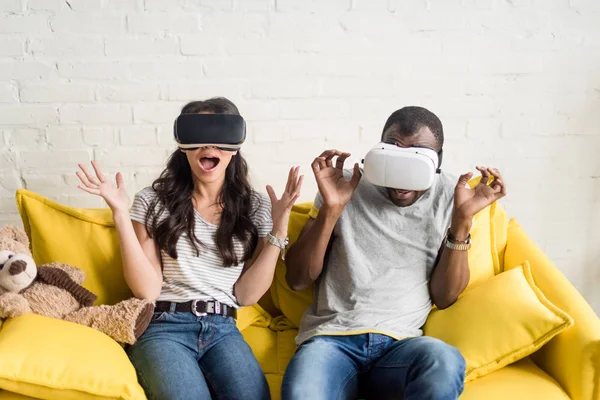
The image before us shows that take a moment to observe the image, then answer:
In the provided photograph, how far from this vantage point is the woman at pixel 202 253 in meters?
1.78

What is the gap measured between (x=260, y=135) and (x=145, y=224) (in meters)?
0.71

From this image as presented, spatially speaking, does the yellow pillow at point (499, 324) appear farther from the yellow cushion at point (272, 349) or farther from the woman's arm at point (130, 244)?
the woman's arm at point (130, 244)

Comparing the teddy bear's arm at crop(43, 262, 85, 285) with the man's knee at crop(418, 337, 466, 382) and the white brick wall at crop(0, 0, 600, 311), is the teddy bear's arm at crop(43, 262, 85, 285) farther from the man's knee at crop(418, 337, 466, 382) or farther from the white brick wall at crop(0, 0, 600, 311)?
the man's knee at crop(418, 337, 466, 382)

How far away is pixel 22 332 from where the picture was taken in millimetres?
1616

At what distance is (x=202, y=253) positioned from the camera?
194 cm


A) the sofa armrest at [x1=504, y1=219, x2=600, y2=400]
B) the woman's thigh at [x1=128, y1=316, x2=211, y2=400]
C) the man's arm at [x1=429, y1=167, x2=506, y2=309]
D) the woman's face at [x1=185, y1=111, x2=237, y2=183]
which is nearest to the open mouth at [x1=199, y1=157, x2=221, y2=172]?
the woman's face at [x1=185, y1=111, x2=237, y2=183]

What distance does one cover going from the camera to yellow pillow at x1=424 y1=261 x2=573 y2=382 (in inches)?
70.1

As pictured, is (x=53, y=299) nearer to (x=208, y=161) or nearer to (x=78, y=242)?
(x=78, y=242)

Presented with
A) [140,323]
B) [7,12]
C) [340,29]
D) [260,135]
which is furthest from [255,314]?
[7,12]

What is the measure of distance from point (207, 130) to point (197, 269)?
17.0 inches

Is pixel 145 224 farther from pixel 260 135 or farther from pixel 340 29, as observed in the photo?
pixel 340 29

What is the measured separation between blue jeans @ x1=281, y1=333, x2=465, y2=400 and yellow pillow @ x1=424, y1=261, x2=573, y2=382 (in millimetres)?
107

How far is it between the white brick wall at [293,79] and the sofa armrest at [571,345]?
28.7 inches

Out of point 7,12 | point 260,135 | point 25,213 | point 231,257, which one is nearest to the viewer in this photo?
point 231,257
